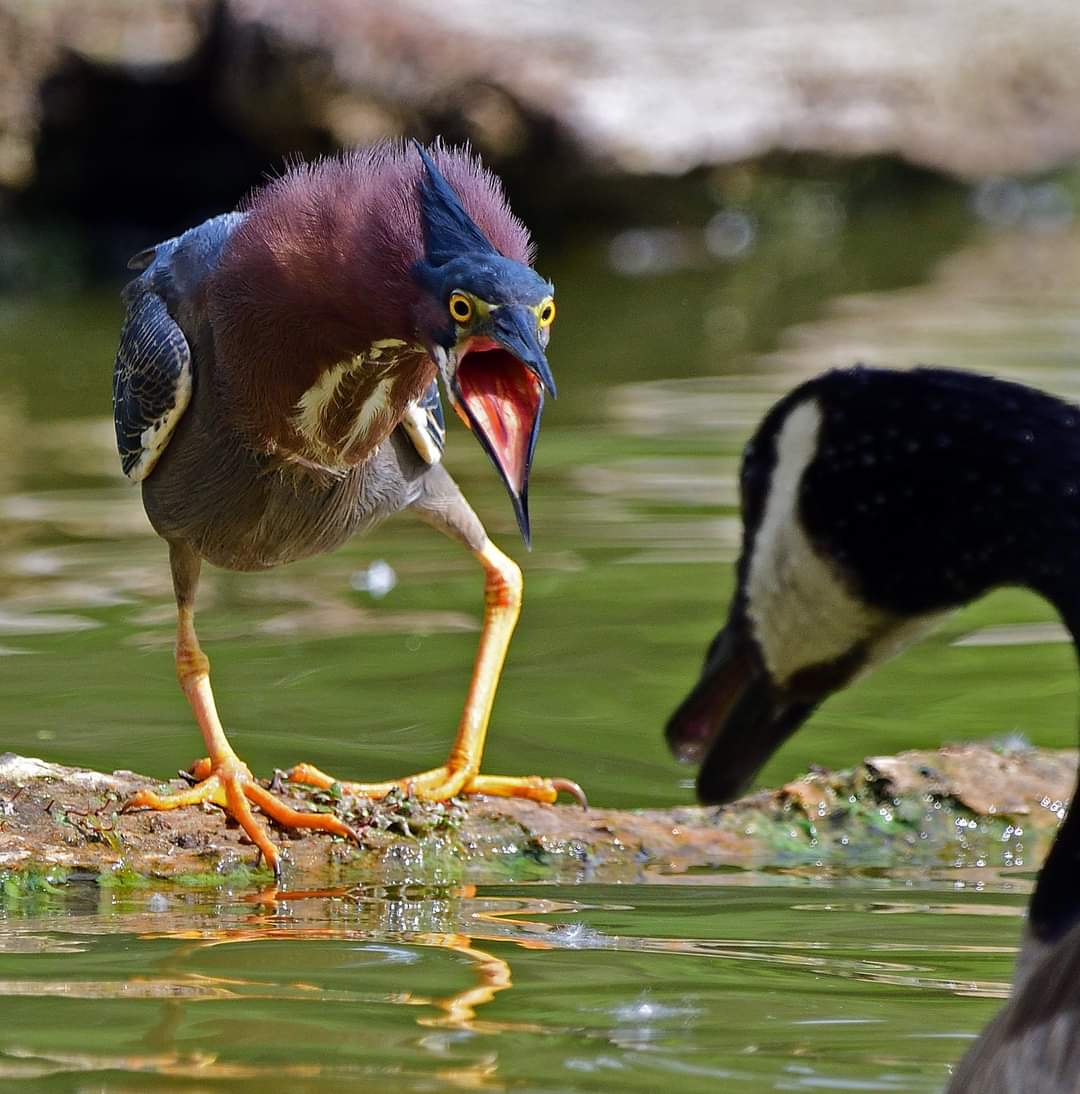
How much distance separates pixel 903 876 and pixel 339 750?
6.36ft

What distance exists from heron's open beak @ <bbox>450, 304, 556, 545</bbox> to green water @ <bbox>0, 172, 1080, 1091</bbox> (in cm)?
105

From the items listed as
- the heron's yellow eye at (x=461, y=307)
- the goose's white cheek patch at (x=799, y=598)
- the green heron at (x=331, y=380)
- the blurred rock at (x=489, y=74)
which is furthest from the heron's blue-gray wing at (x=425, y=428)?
the blurred rock at (x=489, y=74)

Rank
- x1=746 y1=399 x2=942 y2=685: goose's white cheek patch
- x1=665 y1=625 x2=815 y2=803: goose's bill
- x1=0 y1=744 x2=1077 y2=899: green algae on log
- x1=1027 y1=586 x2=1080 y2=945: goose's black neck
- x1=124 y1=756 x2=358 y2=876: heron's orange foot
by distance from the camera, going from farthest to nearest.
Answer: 1. x1=124 y1=756 x2=358 y2=876: heron's orange foot
2. x1=0 y1=744 x2=1077 y2=899: green algae on log
3. x1=665 y1=625 x2=815 y2=803: goose's bill
4. x1=746 y1=399 x2=942 y2=685: goose's white cheek patch
5. x1=1027 y1=586 x2=1080 y2=945: goose's black neck

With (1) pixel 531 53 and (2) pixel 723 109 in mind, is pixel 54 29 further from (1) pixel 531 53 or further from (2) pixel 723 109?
(2) pixel 723 109

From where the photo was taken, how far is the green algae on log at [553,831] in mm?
5391

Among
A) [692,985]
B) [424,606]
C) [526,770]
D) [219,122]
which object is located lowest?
[692,985]

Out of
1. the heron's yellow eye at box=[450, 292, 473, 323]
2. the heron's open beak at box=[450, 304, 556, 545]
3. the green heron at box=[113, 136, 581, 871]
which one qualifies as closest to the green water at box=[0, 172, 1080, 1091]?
the green heron at box=[113, 136, 581, 871]

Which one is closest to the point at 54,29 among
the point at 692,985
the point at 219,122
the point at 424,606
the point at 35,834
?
the point at 219,122

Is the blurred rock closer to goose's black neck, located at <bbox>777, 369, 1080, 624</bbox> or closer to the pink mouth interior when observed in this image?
the pink mouth interior

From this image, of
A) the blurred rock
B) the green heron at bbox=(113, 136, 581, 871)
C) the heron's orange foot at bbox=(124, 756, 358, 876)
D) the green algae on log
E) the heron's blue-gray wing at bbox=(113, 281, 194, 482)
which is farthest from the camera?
the blurred rock

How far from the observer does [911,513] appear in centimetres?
400

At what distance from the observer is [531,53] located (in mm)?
16047

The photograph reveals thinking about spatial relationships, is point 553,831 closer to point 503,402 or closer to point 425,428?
point 425,428

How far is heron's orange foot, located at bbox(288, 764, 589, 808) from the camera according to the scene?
19.3 feet
